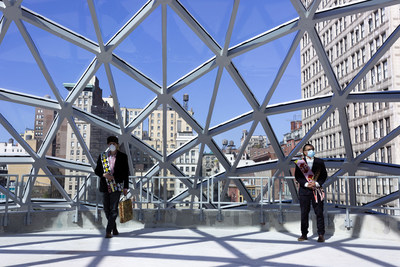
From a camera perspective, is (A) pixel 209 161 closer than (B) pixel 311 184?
No

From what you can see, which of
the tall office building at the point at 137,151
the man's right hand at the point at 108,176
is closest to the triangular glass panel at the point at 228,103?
the tall office building at the point at 137,151

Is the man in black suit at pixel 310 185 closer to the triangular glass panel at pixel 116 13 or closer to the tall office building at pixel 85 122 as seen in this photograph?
the triangular glass panel at pixel 116 13

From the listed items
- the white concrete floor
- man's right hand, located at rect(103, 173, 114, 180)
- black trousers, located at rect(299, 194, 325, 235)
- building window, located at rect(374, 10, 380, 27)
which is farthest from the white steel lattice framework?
building window, located at rect(374, 10, 380, 27)

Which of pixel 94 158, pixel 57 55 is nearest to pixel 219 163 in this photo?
pixel 94 158

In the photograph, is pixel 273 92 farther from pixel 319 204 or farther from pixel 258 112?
pixel 319 204

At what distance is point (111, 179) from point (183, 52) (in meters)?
10.4

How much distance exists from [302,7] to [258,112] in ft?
21.3

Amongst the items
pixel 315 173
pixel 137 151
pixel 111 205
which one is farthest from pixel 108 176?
pixel 137 151

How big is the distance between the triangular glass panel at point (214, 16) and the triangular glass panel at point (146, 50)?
2.35 meters

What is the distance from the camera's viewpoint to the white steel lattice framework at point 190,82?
45.0 feet

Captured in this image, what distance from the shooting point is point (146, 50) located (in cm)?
1766

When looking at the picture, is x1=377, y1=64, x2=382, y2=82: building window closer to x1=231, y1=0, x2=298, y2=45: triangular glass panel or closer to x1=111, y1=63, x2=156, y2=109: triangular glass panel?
x1=231, y1=0, x2=298, y2=45: triangular glass panel

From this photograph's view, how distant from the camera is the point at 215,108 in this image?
1833 centimetres

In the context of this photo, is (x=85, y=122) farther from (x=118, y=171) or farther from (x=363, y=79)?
(x=363, y=79)
